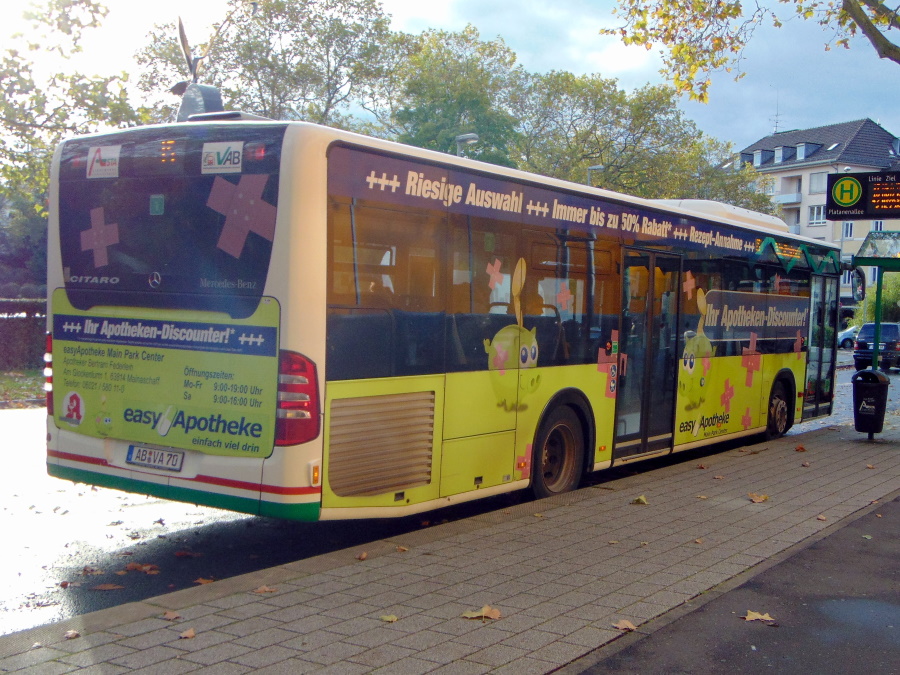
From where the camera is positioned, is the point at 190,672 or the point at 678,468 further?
the point at 678,468

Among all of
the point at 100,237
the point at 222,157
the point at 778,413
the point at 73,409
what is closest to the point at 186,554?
the point at 73,409

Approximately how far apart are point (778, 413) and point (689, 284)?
3.95 meters

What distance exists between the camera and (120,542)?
7.21 m

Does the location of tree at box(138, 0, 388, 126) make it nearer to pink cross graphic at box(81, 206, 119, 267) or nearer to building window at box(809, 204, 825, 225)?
pink cross graphic at box(81, 206, 119, 267)

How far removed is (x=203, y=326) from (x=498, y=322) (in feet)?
8.20

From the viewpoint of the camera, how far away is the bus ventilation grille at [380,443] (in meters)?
6.39

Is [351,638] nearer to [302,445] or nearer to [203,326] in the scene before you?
Result: [302,445]

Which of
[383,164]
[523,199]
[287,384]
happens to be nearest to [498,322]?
[523,199]

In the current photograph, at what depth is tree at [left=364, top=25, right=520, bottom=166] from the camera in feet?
158

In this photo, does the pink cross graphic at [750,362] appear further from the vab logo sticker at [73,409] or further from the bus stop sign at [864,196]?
the vab logo sticker at [73,409]

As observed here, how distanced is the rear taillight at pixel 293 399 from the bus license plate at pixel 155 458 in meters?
0.89

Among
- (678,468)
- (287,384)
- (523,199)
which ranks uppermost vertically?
(523,199)

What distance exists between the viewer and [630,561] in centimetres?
655

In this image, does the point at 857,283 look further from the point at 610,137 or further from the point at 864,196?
the point at 610,137
